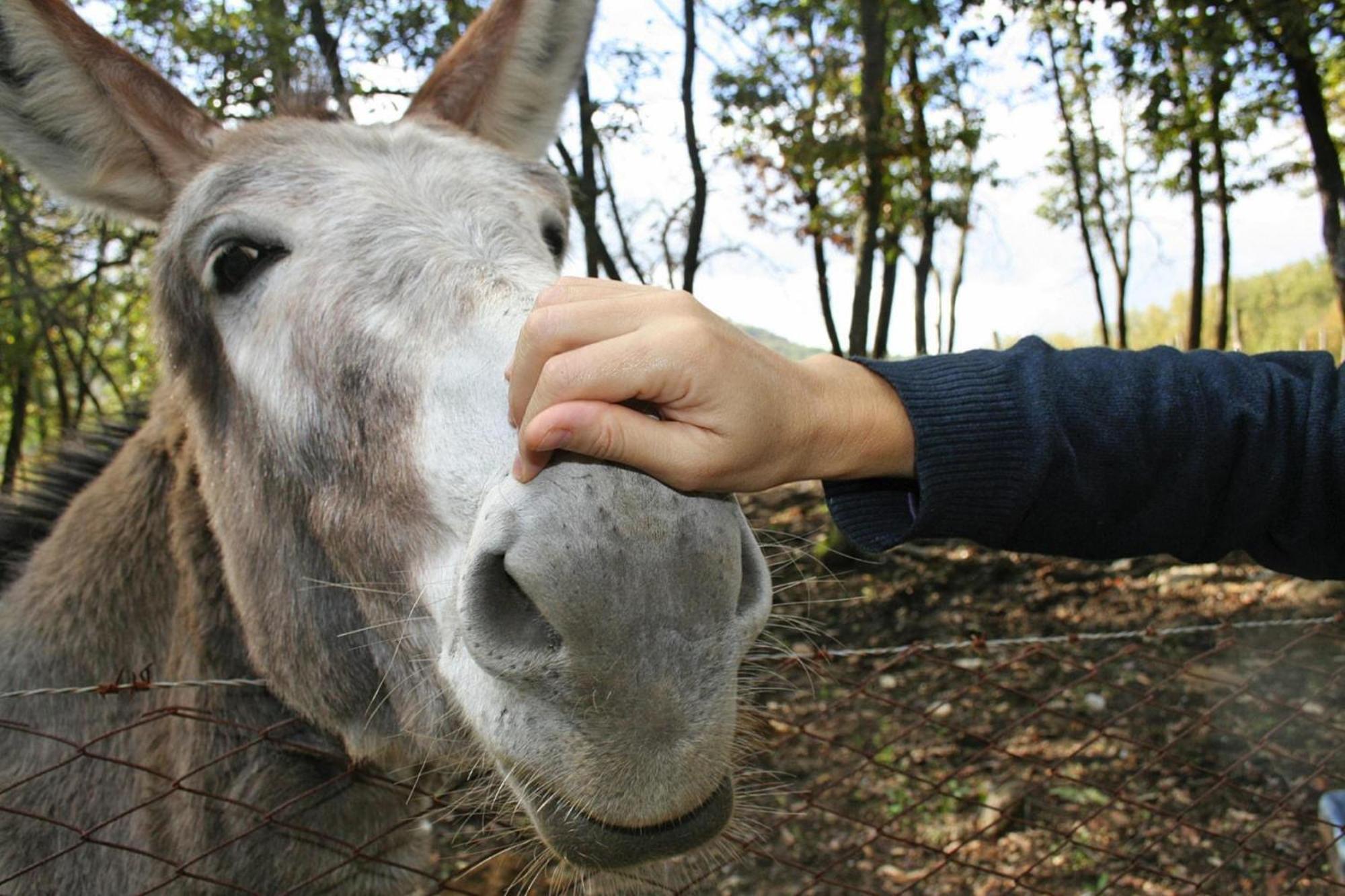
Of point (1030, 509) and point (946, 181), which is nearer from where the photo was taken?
point (1030, 509)

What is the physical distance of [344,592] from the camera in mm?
2238

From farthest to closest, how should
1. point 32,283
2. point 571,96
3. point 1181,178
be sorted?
point 1181,178
point 32,283
point 571,96

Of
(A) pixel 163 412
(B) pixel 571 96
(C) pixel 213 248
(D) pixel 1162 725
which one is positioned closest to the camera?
(C) pixel 213 248

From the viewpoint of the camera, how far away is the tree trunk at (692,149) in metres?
11.6

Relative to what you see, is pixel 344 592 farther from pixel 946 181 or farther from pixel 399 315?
pixel 946 181

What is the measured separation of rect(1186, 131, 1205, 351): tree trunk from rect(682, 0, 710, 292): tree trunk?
44.9 ft

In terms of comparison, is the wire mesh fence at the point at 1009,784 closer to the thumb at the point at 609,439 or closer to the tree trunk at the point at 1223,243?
A: the thumb at the point at 609,439

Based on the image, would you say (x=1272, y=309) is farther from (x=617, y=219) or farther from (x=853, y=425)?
(x=853, y=425)

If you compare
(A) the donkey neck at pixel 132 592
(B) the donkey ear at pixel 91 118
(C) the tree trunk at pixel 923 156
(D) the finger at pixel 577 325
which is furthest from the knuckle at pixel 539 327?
(C) the tree trunk at pixel 923 156

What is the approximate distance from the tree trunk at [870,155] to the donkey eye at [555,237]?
681 centimetres

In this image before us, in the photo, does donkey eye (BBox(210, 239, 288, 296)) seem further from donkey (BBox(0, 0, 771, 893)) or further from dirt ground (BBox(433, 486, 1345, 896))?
dirt ground (BBox(433, 486, 1345, 896))

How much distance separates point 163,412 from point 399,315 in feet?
4.67

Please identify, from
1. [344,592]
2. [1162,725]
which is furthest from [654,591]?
[1162,725]

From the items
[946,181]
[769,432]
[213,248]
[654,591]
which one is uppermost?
[946,181]
